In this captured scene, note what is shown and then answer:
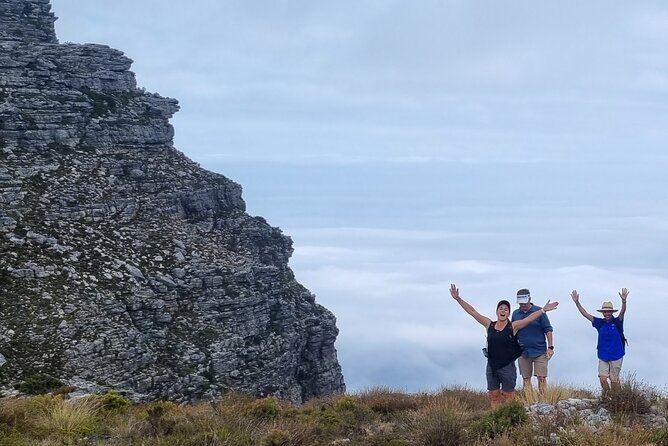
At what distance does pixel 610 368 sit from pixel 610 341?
1.90ft

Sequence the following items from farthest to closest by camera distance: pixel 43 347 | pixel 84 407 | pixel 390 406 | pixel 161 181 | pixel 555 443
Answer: pixel 161 181
pixel 43 347
pixel 390 406
pixel 84 407
pixel 555 443

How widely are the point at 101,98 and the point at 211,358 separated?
70.3 feet

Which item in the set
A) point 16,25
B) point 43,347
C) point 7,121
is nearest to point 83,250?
point 43,347

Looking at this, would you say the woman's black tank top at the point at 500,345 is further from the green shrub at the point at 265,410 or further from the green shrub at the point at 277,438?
the green shrub at the point at 265,410

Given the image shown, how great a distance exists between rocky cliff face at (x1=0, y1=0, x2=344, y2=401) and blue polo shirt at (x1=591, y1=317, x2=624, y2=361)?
66.0 ft

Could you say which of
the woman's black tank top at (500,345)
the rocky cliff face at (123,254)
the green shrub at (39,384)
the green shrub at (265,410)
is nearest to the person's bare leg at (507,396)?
the woman's black tank top at (500,345)

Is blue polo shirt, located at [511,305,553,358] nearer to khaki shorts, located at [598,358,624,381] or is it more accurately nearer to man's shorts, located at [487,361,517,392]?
khaki shorts, located at [598,358,624,381]

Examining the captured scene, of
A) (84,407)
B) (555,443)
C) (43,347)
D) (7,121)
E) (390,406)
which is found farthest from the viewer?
(7,121)

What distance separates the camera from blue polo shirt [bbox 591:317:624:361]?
48.2ft

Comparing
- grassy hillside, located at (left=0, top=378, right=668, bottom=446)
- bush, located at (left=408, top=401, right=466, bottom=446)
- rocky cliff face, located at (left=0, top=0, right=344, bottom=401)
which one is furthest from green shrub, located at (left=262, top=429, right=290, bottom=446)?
rocky cliff face, located at (left=0, top=0, right=344, bottom=401)

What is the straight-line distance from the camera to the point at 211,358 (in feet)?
109

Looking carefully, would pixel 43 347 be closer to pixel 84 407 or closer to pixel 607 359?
pixel 84 407

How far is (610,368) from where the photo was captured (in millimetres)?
14773

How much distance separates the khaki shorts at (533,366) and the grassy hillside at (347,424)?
610 mm
